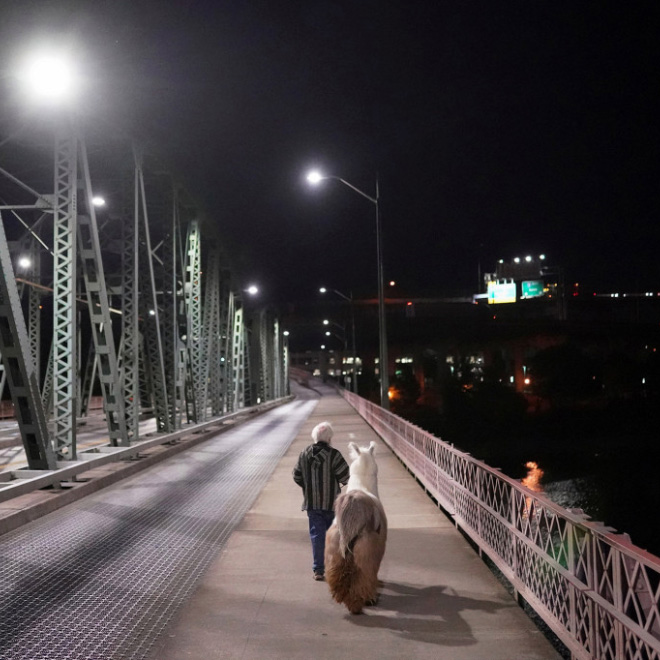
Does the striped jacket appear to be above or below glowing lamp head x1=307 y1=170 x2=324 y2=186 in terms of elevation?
below

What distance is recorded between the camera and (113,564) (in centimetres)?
891

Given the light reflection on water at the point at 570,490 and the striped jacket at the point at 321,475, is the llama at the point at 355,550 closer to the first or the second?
the striped jacket at the point at 321,475

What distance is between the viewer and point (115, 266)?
3797 centimetres

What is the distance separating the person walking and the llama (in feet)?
2.66

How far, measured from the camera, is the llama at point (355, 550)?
20.7 feet

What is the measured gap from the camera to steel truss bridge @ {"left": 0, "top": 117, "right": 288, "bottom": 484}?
13.0 metres

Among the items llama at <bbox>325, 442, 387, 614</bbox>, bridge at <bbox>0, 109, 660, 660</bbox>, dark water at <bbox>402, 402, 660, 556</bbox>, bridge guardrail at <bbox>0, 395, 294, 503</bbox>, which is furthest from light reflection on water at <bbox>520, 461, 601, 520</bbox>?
llama at <bbox>325, 442, 387, 614</bbox>

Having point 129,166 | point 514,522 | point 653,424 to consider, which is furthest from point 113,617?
point 653,424

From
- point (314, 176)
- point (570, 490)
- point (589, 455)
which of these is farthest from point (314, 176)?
point (589, 455)

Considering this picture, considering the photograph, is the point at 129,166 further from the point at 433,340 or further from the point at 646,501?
the point at 433,340

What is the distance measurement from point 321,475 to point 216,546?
10.4 feet

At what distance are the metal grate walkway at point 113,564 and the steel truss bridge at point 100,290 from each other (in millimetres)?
1718

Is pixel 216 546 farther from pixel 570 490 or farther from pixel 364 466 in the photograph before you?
pixel 570 490

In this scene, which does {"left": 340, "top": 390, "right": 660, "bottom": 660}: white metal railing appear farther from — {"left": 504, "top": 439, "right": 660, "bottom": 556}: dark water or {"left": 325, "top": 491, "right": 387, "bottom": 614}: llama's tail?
{"left": 504, "top": 439, "right": 660, "bottom": 556}: dark water
